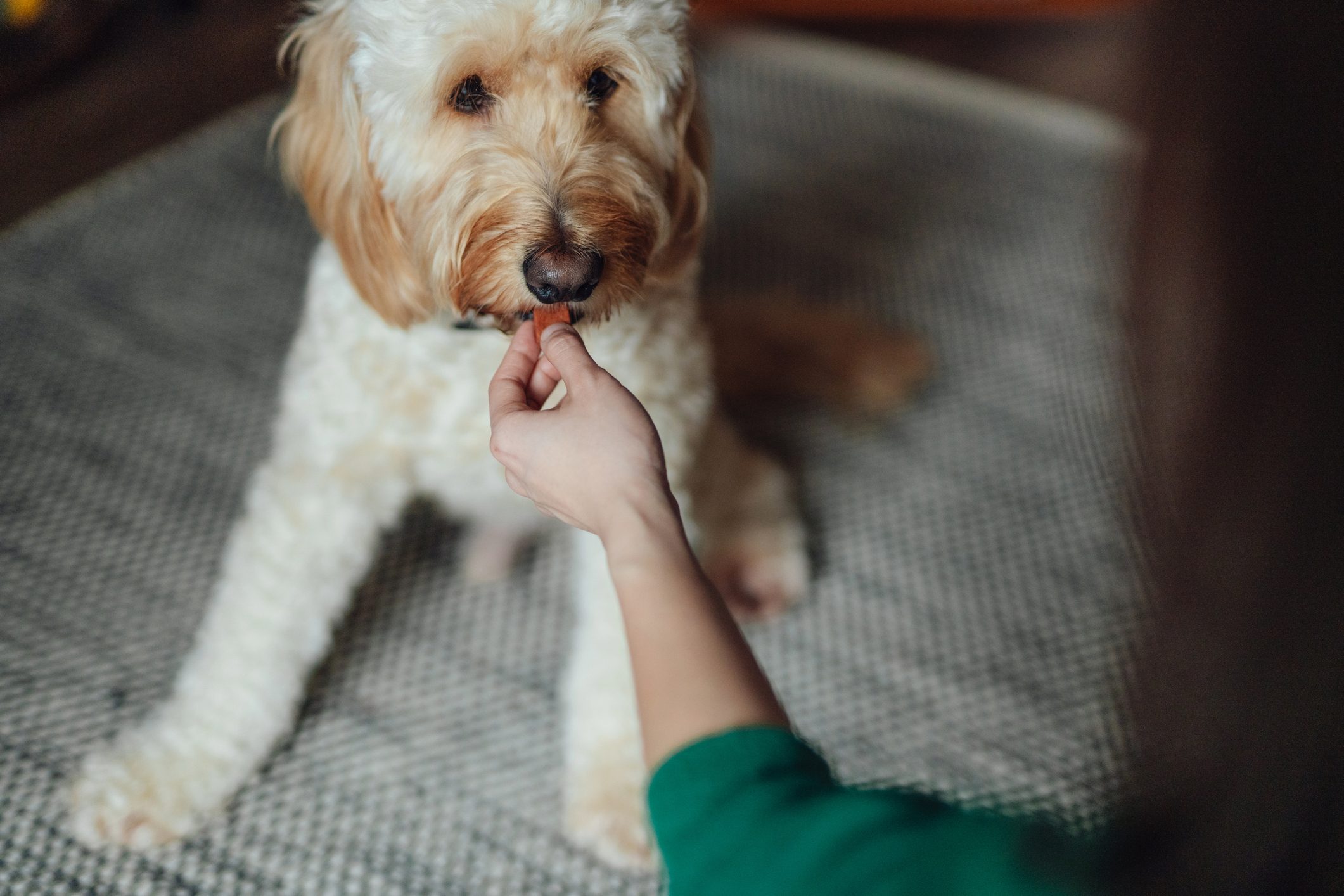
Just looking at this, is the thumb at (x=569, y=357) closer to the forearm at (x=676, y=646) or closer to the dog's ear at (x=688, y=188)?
the forearm at (x=676, y=646)

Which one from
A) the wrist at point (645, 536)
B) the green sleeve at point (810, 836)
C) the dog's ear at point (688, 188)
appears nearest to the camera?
the green sleeve at point (810, 836)

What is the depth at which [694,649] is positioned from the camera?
1.87 feet

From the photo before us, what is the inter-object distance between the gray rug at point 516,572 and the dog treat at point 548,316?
0.53m

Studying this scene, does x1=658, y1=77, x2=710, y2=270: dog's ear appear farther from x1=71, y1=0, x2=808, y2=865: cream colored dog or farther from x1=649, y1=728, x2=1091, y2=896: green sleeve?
x1=649, y1=728, x2=1091, y2=896: green sleeve

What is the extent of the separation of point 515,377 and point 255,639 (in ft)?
1.50

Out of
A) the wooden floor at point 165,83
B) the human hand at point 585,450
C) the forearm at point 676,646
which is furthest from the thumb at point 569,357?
the wooden floor at point 165,83

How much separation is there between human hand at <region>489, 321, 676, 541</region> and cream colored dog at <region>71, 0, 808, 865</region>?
0.33 ft

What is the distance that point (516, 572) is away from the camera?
1241mm

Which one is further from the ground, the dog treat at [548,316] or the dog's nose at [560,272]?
the dog's nose at [560,272]

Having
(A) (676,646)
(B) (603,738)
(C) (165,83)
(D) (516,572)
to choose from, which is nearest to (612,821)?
(B) (603,738)

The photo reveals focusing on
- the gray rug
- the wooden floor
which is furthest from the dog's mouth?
the wooden floor

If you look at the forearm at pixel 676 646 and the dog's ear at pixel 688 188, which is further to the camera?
the dog's ear at pixel 688 188

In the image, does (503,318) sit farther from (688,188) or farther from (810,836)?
(810,836)

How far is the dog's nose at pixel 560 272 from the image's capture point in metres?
0.72
